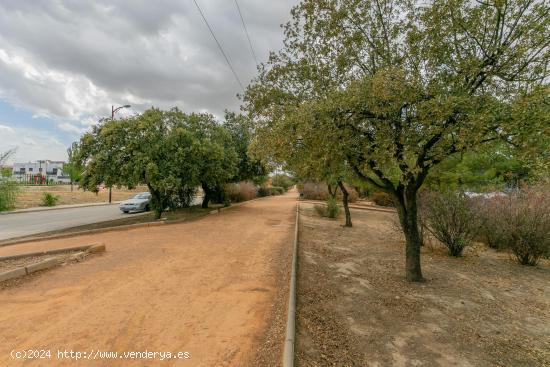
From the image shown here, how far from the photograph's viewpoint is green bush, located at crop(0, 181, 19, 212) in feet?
66.3

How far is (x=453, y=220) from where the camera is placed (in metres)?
8.47

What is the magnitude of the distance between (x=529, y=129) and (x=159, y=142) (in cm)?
1344

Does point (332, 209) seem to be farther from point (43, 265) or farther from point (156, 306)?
point (43, 265)

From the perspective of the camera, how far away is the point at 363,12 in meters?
6.32

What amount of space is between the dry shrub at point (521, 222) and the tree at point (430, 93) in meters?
→ 4.25

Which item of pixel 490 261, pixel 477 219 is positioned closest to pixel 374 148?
pixel 477 219

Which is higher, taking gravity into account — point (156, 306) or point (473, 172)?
point (473, 172)

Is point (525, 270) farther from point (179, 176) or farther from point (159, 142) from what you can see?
point (159, 142)

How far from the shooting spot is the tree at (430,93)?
4141 mm

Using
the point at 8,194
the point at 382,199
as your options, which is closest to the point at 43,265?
the point at 8,194

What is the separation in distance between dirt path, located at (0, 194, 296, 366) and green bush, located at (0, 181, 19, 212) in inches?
641

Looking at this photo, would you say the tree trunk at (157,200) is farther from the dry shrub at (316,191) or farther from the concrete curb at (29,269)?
the dry shrub at (316,191)

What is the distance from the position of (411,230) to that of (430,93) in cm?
312

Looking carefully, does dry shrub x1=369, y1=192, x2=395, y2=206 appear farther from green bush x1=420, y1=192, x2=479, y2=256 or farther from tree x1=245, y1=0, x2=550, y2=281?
tree x1=245, y1=0, x2=550, y2=281
